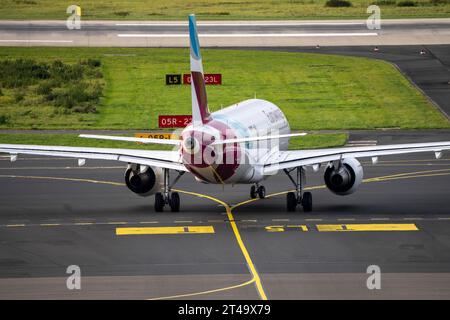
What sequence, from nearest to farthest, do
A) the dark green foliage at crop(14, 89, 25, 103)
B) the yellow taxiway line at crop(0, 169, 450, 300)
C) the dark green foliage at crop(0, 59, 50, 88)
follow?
the yellow taxiway line at crop(0, 169, 450, 300), the dark green foliage at crop(14, 89, 25, 103), the dark green foliage at crop(0, 59, 50, 88)

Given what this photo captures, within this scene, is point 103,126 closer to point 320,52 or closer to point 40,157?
point 40,157

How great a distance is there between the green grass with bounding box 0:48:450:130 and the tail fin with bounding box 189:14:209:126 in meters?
31.0

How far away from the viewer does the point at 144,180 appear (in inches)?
2287

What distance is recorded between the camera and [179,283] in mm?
43031

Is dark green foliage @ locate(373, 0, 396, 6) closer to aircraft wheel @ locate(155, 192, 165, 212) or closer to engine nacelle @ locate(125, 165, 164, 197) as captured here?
engine nacelle @ locate(125, 165, 164, 197)

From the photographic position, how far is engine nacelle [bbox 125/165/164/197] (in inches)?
2288

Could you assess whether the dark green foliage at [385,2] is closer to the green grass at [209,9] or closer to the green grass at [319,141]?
the green grass at [209,9]

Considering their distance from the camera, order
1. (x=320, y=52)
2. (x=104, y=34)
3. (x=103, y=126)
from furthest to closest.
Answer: (x=104, y=34) → (x=320, y=52) → (x=103, y=126)

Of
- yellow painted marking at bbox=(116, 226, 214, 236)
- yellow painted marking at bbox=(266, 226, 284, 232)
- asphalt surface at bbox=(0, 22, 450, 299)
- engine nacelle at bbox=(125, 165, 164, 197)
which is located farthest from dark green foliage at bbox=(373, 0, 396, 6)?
yellow painted marking at bbox=(116, 226, 214, 236)

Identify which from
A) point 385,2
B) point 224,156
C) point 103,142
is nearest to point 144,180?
point 224,156

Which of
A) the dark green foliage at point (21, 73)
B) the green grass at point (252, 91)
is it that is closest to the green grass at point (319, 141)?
the green grass at point (252, 91)

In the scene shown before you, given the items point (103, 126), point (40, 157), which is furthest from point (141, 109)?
point (40, 157)

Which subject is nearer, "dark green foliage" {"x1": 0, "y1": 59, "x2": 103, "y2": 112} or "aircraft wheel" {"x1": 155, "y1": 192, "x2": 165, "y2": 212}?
"aircraft wheel" {"x1": 155, "y1": 192, "x2": 165, "y2": 212}
